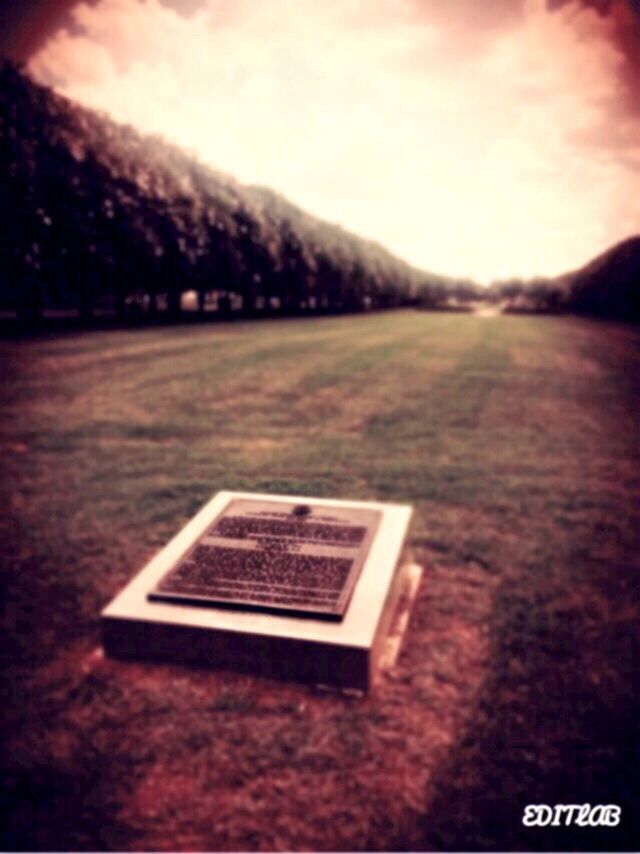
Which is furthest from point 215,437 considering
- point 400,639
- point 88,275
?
point 88,275

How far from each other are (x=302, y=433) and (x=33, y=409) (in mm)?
4672

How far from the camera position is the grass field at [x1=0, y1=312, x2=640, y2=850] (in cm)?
253

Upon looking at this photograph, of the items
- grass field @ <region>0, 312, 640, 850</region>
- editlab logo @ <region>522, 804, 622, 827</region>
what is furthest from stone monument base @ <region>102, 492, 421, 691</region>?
editlab logo @ <region>522, 804, 622, 827</region>

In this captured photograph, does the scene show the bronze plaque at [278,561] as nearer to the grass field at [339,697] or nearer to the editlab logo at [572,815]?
the grass field at [339,697]

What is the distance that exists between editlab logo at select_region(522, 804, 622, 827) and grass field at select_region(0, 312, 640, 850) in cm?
4

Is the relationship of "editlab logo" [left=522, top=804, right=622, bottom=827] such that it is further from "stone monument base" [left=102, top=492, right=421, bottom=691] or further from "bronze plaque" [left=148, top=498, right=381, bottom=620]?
"bronze plaque" [left=148, top=498, right=381, bottom=620]

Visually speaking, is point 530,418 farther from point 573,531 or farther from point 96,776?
point 96,776

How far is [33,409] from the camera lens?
970cm

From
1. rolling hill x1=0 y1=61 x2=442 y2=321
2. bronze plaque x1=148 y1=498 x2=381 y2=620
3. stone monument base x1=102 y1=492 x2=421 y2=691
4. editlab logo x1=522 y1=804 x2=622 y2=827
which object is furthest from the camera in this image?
rolling hill x1=0 y1=61 x2=442 y2=321

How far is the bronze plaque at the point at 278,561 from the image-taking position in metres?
3.19

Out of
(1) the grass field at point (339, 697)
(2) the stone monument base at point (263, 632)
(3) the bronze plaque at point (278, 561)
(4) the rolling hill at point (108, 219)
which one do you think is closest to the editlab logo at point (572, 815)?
(1) the grass field at point (339, 697)

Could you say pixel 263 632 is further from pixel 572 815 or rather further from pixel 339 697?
pixel 572 815

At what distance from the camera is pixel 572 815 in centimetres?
255

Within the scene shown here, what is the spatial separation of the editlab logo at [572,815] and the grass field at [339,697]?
0.04m
